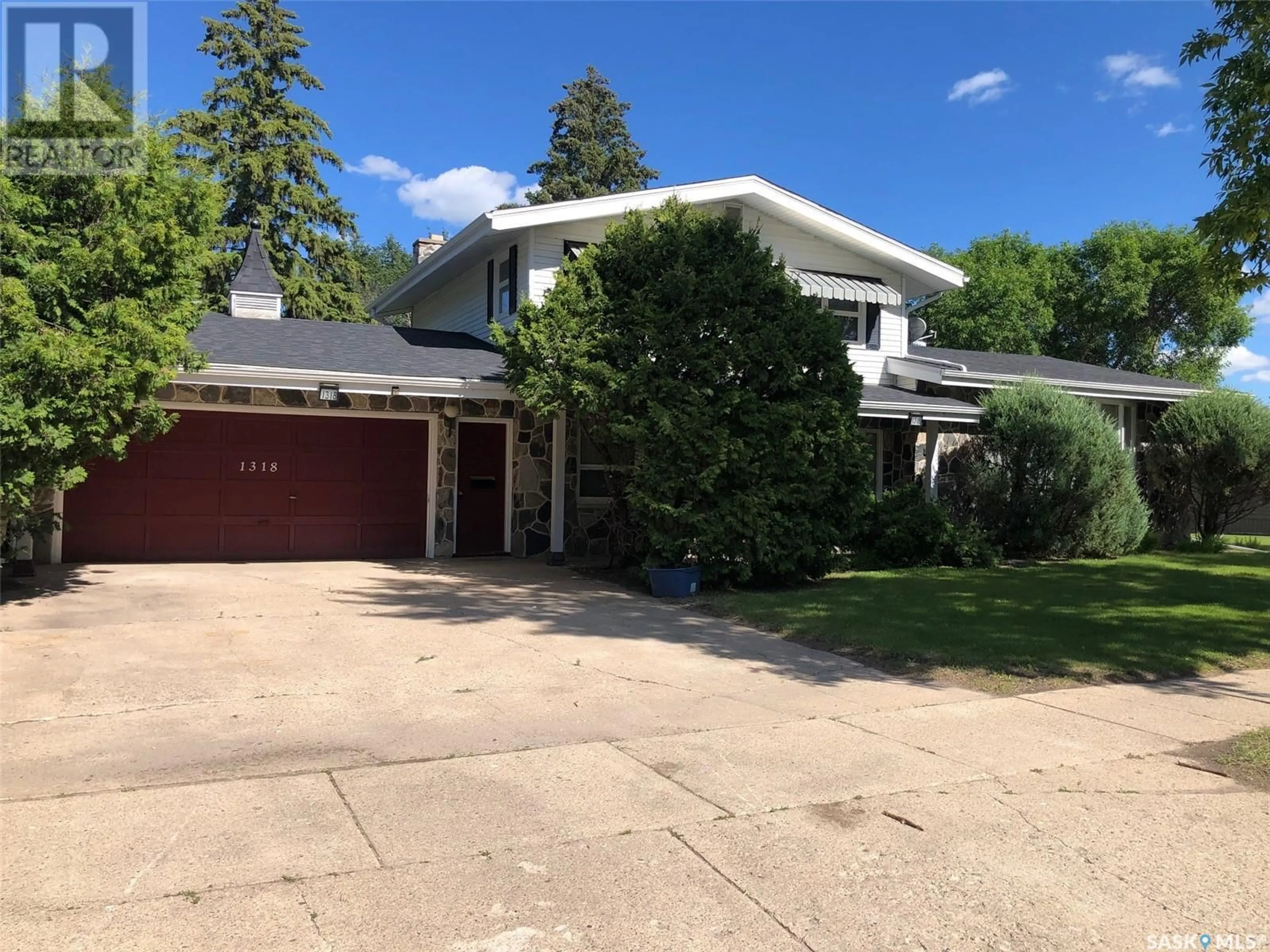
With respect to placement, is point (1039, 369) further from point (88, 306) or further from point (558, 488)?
point (88, 306)

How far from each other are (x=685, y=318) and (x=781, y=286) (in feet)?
4.36

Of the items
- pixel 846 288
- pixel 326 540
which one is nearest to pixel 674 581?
pixel 326 540

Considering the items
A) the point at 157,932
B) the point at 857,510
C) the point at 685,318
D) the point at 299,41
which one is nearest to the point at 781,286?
the point at 685,318

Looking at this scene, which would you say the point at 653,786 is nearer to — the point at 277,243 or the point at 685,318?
the point at 685,318

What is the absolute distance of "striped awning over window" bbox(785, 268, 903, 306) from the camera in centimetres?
1630

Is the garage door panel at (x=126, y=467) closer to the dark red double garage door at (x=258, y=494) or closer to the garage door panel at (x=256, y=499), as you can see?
the dark red double garage door at (x=258, y=494)

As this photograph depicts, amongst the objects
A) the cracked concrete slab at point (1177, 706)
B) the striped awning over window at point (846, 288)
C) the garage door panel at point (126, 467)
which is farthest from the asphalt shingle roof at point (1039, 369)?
the garage door panel at point (126, 467)

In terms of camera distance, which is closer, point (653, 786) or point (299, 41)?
point (653, 786)

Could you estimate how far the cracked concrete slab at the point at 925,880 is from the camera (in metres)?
3.24

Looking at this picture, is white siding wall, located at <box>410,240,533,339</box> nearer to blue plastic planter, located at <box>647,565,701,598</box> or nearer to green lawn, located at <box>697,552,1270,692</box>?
blue plastic planter, located at <box>647,565,701,598</box>

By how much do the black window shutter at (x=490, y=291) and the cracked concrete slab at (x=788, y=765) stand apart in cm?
1199

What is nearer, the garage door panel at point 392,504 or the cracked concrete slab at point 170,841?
the cracked concrete slab at point 170,841

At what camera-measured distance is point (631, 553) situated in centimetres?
1323

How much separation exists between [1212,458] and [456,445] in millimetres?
13663
